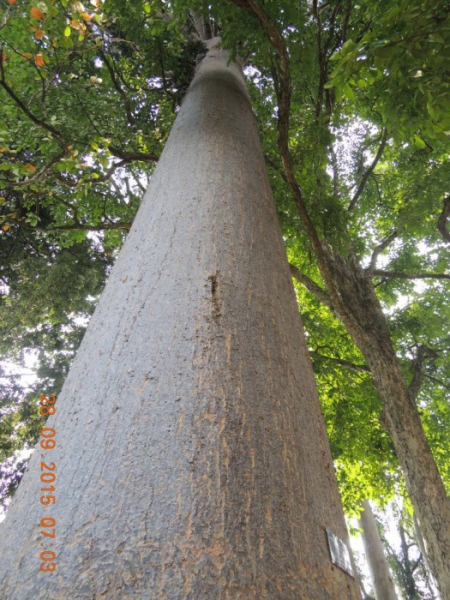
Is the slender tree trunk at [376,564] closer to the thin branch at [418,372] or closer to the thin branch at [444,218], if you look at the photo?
the thin branch at [418,372]

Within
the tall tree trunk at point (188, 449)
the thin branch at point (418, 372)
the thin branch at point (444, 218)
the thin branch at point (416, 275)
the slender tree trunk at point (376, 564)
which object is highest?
the thin branch at point (444, 218)

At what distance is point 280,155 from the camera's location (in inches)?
159

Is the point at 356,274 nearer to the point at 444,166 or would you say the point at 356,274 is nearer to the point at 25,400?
the point at 444,166

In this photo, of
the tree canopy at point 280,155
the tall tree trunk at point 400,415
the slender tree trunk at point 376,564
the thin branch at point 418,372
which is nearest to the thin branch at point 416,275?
the tree canopy at point 280,155

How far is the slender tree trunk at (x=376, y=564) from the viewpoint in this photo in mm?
9625

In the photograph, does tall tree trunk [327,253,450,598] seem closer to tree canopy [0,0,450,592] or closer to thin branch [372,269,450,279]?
tree canopy [0,0,450,592]

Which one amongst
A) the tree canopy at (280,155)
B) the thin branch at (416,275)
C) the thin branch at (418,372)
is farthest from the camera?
the thin branch at (416,275)

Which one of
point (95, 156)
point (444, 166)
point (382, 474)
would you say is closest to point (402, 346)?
point (382, 474)

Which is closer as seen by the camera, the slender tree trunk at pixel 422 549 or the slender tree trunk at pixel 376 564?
the slender tree trunk at pixel 422 549

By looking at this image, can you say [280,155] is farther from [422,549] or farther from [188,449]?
[422,549]

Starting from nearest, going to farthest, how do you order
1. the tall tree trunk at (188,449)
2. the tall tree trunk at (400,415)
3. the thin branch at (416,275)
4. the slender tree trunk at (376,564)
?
the tall tree trunk at (188,449) < the tall tree trunk at (400,415) < the thin branch at (416,275) < the slender tree trunk at (376,564)

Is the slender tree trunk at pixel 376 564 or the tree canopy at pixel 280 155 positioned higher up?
the tree canopy at pixel 280 155

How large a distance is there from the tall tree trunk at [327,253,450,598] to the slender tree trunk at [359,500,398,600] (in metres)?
7.57

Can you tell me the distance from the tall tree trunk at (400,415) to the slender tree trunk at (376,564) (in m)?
7.57
